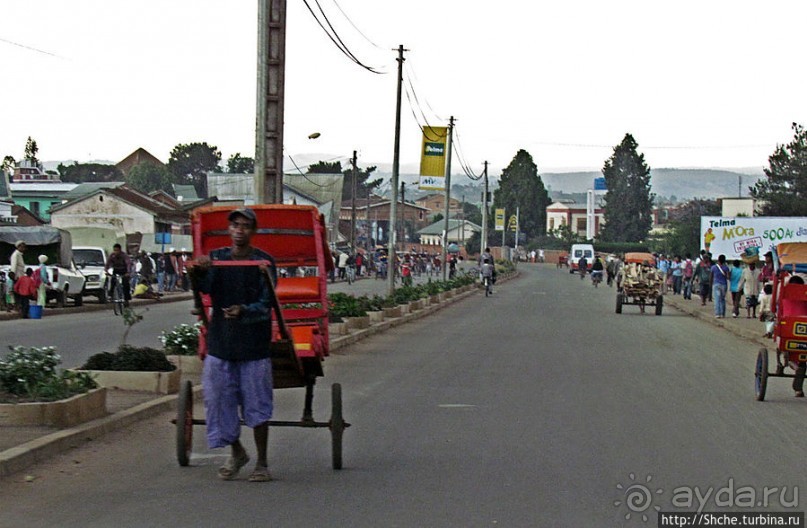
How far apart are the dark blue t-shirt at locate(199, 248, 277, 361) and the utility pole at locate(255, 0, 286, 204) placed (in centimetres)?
1127

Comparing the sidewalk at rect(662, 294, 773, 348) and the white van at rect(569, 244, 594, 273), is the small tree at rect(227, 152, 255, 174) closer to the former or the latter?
the white van at rect(569, 244, 594, 273)

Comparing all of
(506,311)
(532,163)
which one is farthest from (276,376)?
(532,163)

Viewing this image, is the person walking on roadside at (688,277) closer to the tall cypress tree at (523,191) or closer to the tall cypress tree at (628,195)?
the tall cypress tree at (628,195)

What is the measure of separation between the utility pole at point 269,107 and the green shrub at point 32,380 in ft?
29.9

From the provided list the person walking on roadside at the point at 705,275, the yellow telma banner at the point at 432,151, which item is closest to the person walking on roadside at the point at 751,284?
the person walking on roadside at the point at 705,275

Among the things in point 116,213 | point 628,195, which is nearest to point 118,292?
point 116,213

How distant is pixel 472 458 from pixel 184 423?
2.27 m

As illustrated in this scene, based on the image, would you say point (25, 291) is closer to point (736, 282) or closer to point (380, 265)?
point (736, 282)

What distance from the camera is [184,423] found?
28.0 ft

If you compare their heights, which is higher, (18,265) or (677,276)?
(18,265)

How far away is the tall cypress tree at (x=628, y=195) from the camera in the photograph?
137 metres

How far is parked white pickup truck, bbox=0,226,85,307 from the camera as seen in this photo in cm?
3212

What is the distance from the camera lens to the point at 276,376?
29.0ft

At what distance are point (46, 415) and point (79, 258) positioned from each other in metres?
28.6
